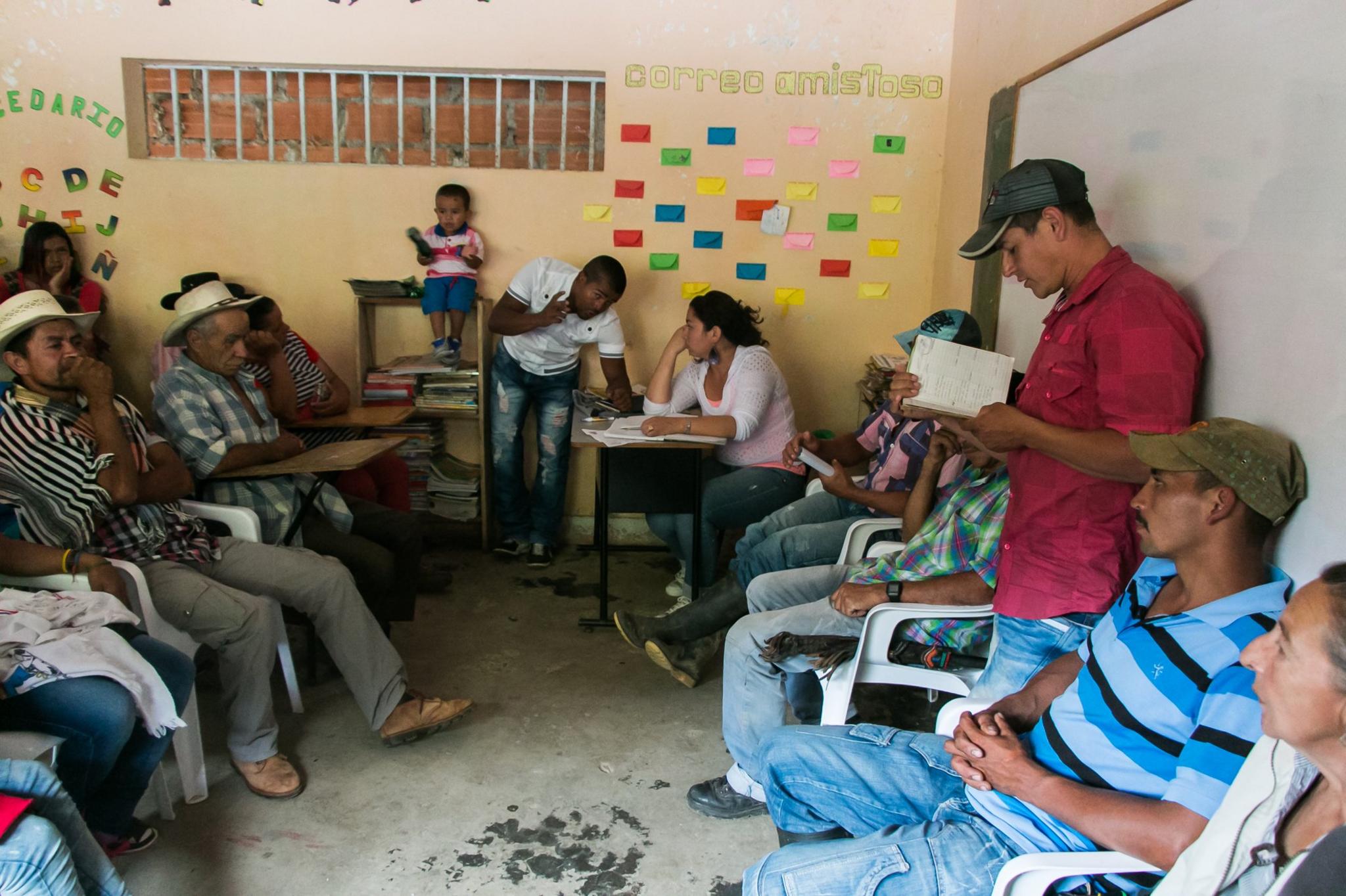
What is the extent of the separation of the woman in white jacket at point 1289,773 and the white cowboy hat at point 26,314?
2.57 m

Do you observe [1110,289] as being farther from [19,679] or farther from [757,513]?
[19,679]

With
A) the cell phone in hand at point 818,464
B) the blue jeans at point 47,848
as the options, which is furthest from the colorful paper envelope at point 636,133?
the blue jeans at point 47,848

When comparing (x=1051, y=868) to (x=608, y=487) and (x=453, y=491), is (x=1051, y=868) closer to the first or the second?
(x=608, y=487)

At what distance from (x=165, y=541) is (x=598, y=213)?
94.1 inches

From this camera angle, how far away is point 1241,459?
1.44m

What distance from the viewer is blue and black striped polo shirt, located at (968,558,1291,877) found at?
125 cm

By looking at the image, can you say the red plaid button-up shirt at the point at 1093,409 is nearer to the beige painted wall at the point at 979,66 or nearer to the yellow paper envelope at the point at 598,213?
the beige painted wall at the point at 979,66

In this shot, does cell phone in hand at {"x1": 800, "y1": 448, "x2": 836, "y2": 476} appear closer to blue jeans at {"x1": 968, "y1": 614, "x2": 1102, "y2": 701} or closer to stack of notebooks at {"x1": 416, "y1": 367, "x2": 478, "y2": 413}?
blue jeans at {"x1": 968, "y1": 614, "x2": 1102, "y2": 701}

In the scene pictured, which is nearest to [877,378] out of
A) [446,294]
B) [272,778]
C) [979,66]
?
[979,66]

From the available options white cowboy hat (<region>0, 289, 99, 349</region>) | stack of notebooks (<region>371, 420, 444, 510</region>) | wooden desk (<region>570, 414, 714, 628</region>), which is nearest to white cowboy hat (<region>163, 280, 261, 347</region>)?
white cowboy hat (<region>0, 289, 99, 349</region>)

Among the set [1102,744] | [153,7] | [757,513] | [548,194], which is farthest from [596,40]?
[1102,744]

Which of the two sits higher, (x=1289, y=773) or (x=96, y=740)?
(x=1289, y=773)

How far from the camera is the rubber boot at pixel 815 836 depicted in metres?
1.77

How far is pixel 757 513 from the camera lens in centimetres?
356
